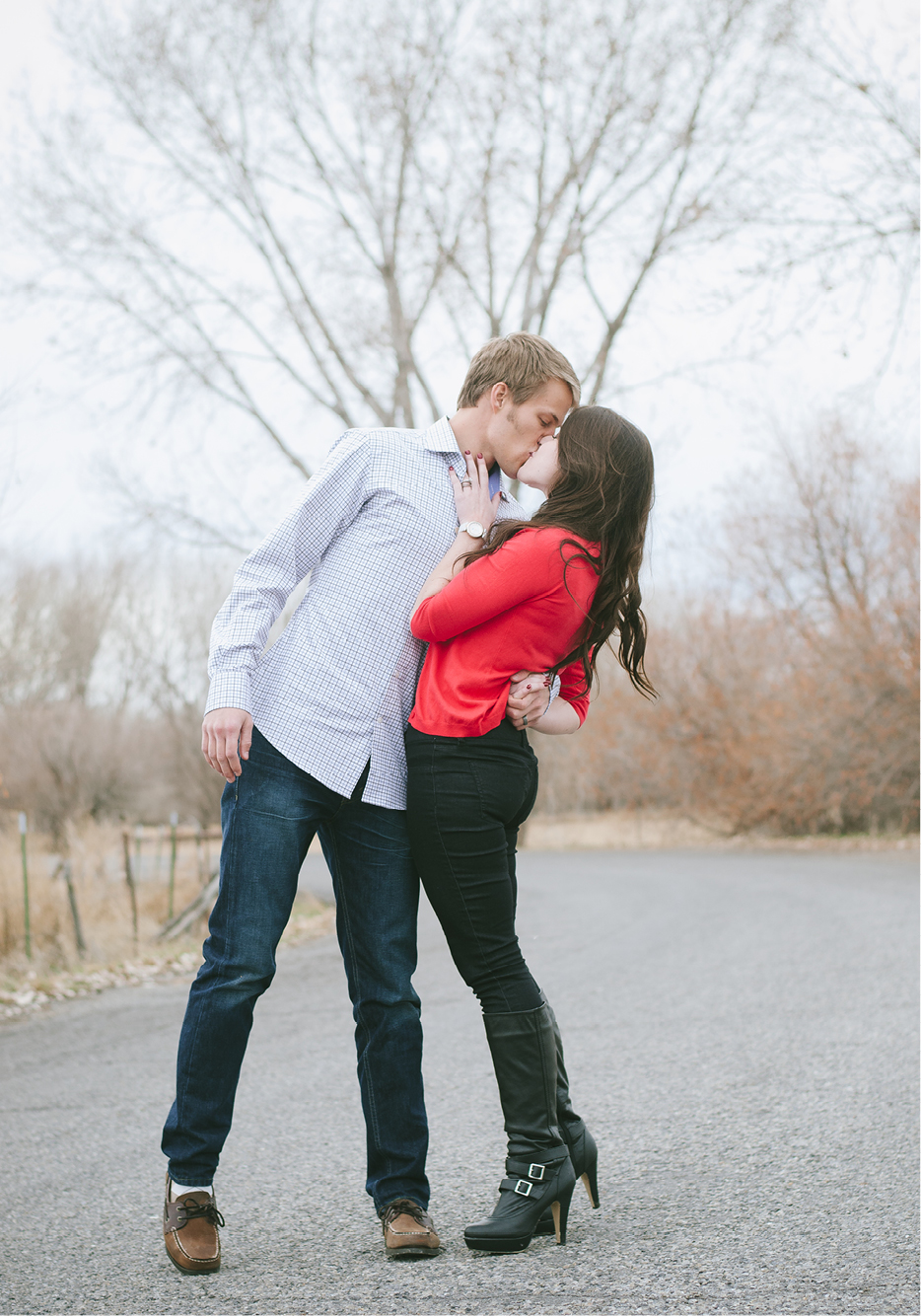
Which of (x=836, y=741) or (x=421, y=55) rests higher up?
(x=421, y=55)

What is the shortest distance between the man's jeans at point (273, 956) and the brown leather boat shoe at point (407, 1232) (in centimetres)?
4

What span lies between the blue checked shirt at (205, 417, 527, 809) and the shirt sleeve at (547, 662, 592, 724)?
0.34m

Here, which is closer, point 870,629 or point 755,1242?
point 755,1242

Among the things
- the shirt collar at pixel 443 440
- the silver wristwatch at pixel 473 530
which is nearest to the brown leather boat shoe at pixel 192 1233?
the silver wristwatch at pixel 473 530

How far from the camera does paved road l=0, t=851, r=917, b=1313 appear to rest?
6.95 feet

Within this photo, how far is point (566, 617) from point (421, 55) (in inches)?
510

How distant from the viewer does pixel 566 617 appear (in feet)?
7.91

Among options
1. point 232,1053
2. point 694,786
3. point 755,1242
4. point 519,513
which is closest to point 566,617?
point 519,513

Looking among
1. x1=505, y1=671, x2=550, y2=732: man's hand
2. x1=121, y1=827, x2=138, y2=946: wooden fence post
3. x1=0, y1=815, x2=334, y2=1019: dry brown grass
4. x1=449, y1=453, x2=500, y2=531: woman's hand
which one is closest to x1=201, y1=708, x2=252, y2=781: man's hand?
x1=505, y1=671, x2=550, y2=732: man's hand

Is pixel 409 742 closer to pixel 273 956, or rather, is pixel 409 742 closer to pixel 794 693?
pixel 273 956

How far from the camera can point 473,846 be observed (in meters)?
2.37

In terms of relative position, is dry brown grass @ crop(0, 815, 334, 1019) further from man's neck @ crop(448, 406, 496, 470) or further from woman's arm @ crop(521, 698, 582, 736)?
man's neck @ crop(448, 406, 496, 470)

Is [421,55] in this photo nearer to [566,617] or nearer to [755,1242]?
[566,617]

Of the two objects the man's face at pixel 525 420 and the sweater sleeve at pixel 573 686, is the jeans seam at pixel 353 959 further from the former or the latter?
the man's face at pixel 525 420
